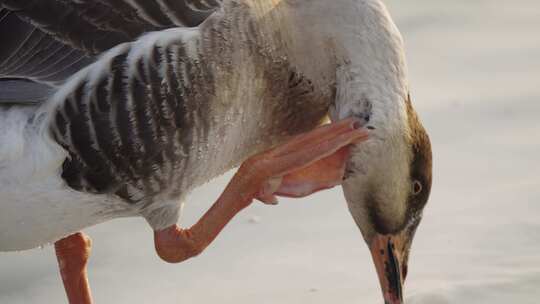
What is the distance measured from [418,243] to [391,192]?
3.97 feet

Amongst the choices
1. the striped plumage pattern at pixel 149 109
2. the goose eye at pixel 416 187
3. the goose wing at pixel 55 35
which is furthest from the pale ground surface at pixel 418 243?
the goose wing at pixel 55 35

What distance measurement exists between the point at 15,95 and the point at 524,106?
128 inches

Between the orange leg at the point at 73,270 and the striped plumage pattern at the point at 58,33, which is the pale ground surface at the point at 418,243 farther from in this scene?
the striped plumage pattern at the point at 58,33

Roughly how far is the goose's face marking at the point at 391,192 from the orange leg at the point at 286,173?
76 mm

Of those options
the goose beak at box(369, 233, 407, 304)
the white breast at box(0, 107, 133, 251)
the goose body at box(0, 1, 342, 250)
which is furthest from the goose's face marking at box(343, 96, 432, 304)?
the white breast at box(0, 107, 133, 251)

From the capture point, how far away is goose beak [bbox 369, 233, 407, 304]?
181 inches

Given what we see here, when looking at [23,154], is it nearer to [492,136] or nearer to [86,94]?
[86,94]

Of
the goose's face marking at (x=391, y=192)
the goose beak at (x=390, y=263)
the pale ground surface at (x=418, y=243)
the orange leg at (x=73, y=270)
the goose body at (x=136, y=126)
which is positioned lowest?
the pale ground surface at (x=418, y=243)

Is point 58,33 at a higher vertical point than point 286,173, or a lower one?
higher

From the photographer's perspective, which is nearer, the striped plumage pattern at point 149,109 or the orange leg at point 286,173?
the striped plumage pattern at point 149,109

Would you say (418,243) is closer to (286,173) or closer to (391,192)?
(391,192)

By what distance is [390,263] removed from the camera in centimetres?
462

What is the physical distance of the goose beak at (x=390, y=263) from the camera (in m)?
4.59

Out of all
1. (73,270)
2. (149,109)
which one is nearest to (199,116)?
(149,109)
